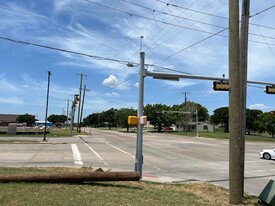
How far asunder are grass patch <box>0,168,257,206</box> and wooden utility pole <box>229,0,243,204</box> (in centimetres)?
51

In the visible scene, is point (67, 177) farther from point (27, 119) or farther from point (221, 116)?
point (27, 119)

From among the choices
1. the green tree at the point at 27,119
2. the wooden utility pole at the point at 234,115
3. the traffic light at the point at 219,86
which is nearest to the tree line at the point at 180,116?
the green tree at the point at 27,119

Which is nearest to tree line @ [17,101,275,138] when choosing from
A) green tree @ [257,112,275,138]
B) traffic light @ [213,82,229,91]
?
green tree @ [257,112,275,138]

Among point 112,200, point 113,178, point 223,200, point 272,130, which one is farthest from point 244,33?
point 272,130

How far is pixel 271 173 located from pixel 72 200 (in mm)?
13664

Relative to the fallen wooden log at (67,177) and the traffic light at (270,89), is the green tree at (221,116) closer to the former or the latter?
the traffic light at (270,89)

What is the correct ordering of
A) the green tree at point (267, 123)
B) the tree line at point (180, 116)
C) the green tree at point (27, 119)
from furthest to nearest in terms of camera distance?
the green tree at point (27, 119) → the tree line at point (180, 116) → the green tree at point (267, 123)

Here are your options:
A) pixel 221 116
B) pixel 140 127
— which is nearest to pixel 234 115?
pixel 140 127

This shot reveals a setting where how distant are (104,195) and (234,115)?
4.08 metres

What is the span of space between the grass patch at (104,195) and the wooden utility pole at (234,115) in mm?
509

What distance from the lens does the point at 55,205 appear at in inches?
282

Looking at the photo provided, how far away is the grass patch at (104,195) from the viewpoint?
7.69 meters

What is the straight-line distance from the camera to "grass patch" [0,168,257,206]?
7.69 m

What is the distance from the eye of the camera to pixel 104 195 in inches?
337
